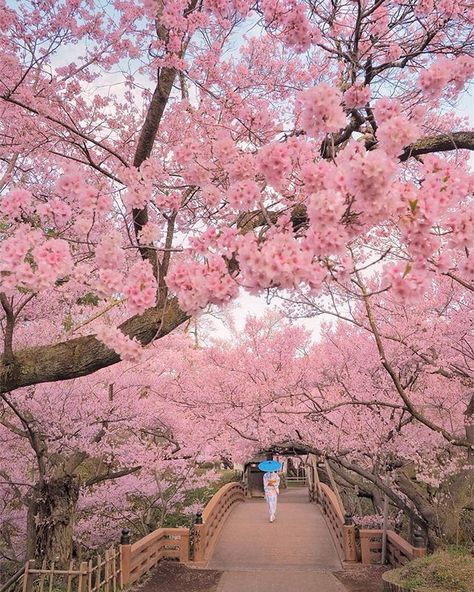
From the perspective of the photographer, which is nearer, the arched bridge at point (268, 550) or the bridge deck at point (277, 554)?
the arched bridge at point (268, 550)

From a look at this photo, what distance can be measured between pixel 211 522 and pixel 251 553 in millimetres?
1250

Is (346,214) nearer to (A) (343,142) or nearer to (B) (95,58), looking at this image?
(A) (343,142)

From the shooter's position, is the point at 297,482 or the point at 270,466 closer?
the point at 270,466

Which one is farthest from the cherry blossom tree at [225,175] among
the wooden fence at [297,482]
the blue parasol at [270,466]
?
the wooden fence at [297,482]

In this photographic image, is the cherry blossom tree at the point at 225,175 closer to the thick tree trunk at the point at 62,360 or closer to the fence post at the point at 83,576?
the thick tree trunk at the point at 62,360

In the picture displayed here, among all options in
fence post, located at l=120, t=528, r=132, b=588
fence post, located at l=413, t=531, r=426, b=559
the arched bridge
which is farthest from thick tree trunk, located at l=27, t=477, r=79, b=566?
fence post, located at l=413, t=531, r=426, b=559

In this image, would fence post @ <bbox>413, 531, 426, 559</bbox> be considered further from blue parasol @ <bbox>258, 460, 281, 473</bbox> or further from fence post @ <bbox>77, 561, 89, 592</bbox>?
blue parasol @ <bbox>258, 460, 281, 473</bbox>

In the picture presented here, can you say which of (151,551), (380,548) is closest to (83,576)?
(151,551)

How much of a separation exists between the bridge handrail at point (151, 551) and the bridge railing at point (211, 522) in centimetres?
30

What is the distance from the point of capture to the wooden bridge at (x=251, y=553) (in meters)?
7.80

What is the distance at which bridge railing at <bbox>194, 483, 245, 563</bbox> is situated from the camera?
10531 mm

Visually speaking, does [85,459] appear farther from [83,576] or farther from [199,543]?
[83,576]

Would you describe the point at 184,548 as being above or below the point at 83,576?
→ below

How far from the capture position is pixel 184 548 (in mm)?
10305
